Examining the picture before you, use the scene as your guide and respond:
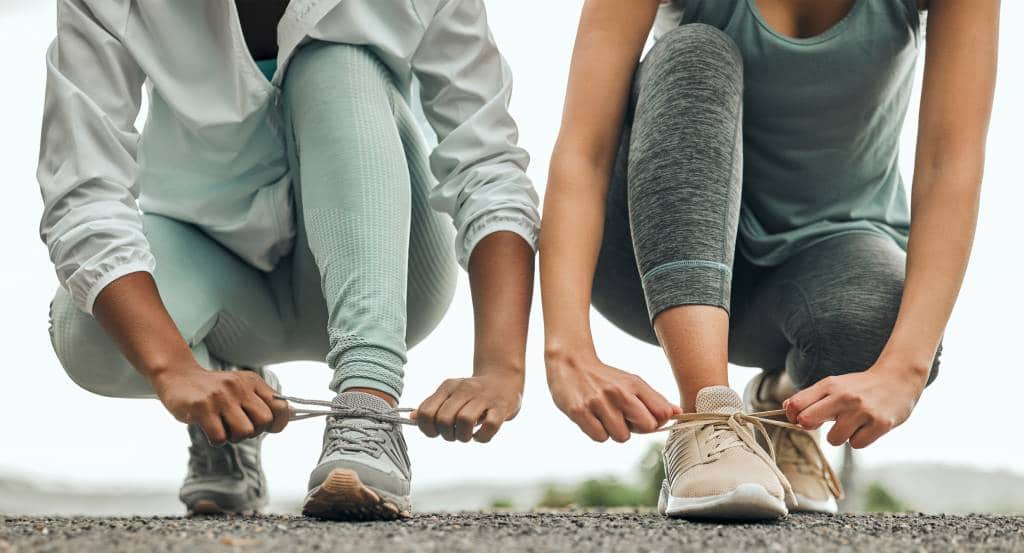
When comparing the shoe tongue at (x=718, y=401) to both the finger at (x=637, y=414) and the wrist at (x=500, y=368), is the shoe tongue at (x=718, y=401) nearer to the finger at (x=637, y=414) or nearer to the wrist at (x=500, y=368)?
the finger at (x=637, y=414)

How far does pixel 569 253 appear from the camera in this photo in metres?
1.13

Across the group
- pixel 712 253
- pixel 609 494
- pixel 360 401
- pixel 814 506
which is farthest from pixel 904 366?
pixel 609 494

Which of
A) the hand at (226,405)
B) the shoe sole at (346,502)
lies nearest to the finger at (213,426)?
the hand at (226,405)

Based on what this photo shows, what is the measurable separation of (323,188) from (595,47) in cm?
37

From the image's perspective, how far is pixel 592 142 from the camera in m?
1.22

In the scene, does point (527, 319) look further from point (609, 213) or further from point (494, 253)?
point (609, 213)

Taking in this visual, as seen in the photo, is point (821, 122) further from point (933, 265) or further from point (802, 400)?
point (802, 400)

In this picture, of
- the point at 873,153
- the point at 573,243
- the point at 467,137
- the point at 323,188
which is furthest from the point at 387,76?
the point at 873,153

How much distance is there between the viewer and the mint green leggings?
105cm

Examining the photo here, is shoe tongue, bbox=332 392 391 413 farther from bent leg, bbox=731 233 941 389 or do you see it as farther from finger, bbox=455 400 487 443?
bent leg, bbox=731 233 941 389

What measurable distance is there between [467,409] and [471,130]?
384 mm

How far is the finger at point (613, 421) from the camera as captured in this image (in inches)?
38.7

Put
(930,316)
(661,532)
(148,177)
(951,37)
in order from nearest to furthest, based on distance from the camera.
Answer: (661,532), (930,316), (951,37), (148,177)

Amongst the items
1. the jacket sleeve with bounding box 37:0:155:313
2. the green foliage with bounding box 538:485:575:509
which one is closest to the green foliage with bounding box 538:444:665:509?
the green foliage with bounding box 538:485:575:509
